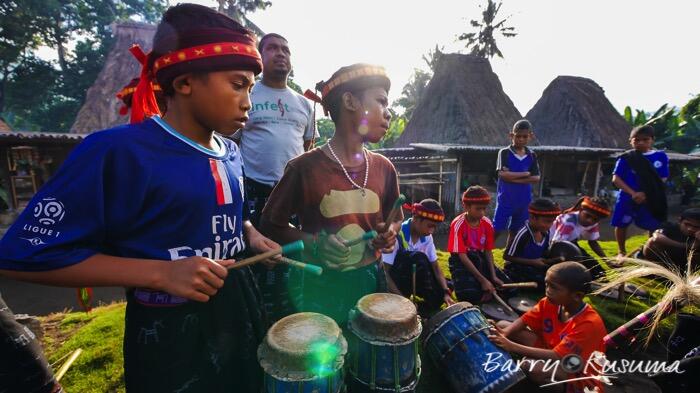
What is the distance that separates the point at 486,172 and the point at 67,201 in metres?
16.0

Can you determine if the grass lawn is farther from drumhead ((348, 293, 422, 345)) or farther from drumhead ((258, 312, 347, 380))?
drumhead ((258, 312, 347, 380))

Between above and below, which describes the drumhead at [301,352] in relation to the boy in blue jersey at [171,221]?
below

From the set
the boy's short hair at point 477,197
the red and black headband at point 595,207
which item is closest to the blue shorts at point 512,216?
the red and black headband at point 595,207

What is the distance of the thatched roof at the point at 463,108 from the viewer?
57.3ft

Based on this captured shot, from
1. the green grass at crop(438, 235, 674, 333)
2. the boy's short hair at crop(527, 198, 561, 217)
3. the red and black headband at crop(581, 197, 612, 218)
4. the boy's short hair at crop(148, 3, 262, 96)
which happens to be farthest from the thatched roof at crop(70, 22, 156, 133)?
the green grass at crop(438, 235, 674, 333)

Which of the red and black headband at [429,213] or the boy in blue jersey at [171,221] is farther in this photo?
the red and black headband at [429,213]

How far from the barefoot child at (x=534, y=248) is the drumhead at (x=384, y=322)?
3.37m

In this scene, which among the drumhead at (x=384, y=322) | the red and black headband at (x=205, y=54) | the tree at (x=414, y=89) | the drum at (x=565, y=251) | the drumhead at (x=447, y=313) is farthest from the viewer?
the tree at (x=414, y=89)

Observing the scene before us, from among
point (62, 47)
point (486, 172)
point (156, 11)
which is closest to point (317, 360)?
point (486, 172)

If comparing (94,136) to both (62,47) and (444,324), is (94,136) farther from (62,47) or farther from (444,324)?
(62,47)

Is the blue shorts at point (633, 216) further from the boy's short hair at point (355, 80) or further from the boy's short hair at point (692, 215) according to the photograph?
the boy's short hair at point (355, 80)

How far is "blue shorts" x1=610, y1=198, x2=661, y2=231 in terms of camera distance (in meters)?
5.83

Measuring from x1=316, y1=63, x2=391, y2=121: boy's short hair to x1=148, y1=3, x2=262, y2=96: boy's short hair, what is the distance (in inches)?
32.6

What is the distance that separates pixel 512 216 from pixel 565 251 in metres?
1.21
